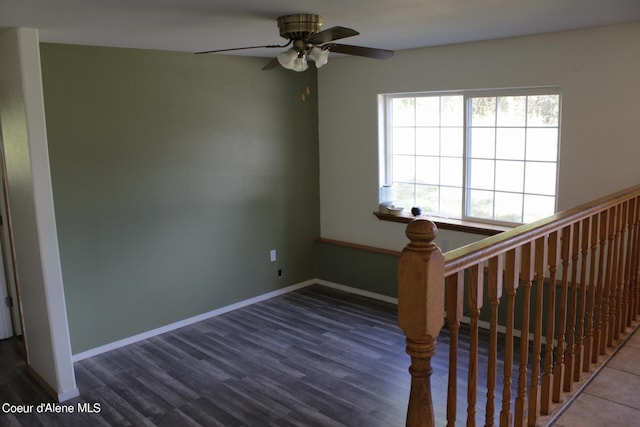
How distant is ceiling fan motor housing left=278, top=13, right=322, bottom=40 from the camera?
119 inches

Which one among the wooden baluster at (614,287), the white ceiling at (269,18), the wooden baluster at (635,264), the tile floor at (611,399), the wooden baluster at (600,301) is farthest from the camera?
the wooden baluster at (635,264)

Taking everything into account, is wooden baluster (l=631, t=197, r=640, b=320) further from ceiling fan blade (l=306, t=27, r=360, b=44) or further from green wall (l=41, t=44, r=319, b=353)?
green wall (l=41, t=44, r=319, b=353)

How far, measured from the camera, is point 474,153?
15.4 feet

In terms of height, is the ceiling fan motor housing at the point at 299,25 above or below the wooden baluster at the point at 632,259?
above

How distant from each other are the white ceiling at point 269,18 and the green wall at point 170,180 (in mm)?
470

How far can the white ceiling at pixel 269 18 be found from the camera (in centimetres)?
277

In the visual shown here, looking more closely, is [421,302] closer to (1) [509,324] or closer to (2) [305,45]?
(1) [509,324]

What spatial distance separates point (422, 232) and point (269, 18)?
7.27 ft

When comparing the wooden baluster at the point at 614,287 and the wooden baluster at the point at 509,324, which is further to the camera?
the wooden baluster at the point at 614,287

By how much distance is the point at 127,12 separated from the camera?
9.43ft

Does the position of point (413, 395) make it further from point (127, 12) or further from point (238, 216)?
point (238, 216)

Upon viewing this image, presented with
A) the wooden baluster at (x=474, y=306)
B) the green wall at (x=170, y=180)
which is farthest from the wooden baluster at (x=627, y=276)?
the green wall at (x=170, y=180)

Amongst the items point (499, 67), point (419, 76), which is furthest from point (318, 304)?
point (499, 67)

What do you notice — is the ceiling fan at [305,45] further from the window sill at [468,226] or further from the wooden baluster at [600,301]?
the window sill at [468,226]
